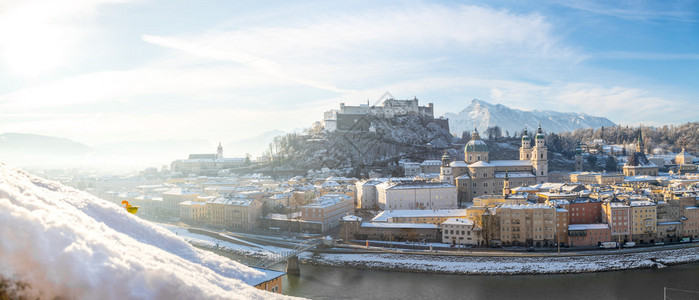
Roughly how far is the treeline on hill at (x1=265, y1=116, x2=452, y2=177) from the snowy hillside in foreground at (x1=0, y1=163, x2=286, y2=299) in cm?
3334

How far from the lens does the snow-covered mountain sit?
150 meters

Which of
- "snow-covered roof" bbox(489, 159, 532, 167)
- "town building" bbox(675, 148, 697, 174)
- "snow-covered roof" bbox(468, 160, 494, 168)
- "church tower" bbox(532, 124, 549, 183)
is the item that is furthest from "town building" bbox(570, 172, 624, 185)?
"town building" bbox(675, 148, 697, 174)

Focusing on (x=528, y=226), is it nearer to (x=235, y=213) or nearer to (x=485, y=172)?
(x=485, y=172)

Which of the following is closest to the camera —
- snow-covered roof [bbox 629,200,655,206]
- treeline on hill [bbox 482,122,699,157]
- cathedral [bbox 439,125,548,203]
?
snow-covered roof [bbox 629,200,655,206]

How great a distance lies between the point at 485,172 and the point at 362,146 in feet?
42.7

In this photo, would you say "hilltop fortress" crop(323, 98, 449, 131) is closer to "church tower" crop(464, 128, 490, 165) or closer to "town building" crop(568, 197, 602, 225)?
"church tower" crop(464, 128, 490, 165)

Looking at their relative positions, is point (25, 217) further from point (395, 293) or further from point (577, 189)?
point (577, 189)

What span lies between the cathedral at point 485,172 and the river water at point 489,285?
13.2 metres

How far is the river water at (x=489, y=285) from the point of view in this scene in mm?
11906

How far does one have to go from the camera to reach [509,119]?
6053 inches

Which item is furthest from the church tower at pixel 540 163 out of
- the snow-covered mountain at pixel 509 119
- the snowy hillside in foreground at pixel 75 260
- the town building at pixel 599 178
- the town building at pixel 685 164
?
the snow-covered mountain at pixel 509 119

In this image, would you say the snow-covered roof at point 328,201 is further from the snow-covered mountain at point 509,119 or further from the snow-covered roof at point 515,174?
the snow-covered mountain at point 509,119

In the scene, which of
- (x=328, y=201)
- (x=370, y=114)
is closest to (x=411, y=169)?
(x=370, y=114)

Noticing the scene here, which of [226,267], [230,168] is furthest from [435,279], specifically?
[230,168]
